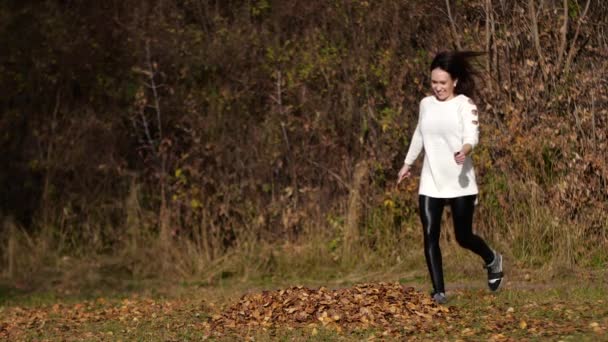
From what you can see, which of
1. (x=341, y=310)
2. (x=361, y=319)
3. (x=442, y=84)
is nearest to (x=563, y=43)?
(x=442, y=84)

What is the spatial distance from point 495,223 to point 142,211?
4.61 m

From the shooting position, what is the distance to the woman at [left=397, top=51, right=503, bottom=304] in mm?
9414

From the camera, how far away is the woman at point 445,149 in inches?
371

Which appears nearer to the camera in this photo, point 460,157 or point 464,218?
point 460,157

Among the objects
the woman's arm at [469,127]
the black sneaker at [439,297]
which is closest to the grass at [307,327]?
the black sneaker at [439,297]

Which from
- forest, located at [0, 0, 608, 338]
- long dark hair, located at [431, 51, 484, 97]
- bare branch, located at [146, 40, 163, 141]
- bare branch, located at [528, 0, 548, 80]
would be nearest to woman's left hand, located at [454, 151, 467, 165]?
long dark hair, located at [431, 51, 484, 97]

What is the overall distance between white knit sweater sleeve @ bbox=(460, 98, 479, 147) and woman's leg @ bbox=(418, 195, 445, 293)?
21.3 inches

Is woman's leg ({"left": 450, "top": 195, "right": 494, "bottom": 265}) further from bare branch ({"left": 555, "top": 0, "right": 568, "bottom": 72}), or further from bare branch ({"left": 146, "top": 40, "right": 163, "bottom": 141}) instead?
bare branch ({"left": 146, "top": 40, "right": 163, "bottom": 141})

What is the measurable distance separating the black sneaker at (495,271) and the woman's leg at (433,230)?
75 cm

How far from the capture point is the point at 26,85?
15.8 m

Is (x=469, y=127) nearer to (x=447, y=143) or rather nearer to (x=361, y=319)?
(x=447, y=143)

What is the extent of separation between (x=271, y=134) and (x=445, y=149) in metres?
5.49

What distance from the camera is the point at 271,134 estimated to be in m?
14.8

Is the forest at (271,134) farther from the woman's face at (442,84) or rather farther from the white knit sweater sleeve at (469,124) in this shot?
the woman's face at (442,84)
